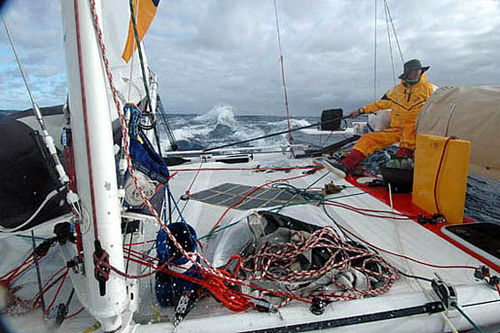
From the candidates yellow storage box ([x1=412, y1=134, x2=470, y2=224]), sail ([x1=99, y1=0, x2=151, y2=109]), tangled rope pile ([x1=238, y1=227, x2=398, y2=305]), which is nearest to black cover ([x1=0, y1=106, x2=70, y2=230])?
sail ([x1=99, y1=0, x2=151, y2=109])

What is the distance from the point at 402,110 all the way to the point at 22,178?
13.2 ft

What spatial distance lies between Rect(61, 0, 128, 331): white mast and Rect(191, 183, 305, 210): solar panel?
1.97 m

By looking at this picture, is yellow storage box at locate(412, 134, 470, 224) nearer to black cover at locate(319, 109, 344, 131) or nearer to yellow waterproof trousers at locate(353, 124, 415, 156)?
yellow waterproof trousers at locate(353, 124, 415, 156)

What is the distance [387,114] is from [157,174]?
3.91 metres

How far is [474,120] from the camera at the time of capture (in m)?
2.42

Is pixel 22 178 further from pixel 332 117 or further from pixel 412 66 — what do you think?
pixel 332 117

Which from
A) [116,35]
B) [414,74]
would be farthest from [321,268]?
[414,74]

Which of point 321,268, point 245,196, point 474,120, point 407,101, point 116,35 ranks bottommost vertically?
point 245,196

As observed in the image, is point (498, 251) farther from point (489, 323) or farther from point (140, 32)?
point (140, 32)

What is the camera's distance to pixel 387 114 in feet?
14.0

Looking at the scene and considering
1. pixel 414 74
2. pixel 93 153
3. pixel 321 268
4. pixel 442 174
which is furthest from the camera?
pixel 414 74

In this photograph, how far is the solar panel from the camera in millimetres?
3109

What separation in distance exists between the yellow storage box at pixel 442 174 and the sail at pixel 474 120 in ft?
1.02

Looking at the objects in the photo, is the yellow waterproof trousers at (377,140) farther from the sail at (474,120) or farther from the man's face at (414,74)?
the sail at (474,120)
